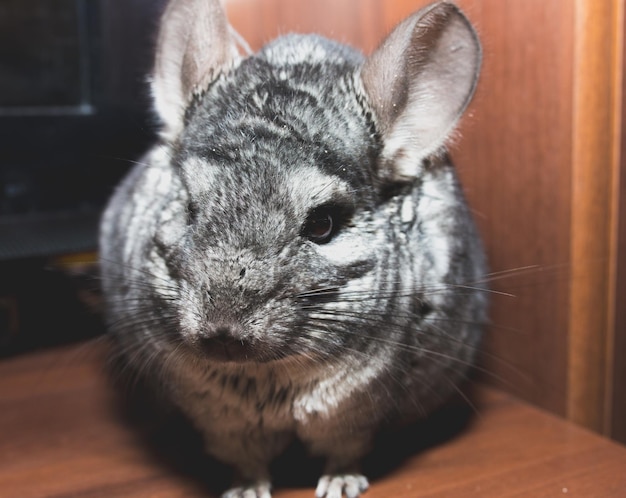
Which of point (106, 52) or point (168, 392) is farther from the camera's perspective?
point (106, 52)

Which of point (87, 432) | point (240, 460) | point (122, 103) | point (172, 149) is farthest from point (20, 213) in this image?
point (240, 460)

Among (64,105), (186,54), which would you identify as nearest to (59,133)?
(64,105)

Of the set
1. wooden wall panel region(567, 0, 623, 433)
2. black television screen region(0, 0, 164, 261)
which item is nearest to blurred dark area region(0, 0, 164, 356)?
black television screen region(0, 0, 164, 261)

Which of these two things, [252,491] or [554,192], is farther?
[554,192]

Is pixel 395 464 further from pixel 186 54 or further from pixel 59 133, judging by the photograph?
pixel 59 133

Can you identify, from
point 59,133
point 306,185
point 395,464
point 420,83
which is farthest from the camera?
point 59,133

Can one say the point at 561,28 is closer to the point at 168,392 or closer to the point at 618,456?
the point at 618,456

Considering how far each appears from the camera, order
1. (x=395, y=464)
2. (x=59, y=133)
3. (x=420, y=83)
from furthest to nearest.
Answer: (x=59, y=133) < (x=395, y=464) < (x=420, y=83)

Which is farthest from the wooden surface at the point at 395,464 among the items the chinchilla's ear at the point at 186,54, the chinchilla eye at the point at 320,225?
the chinchilla's ear at the point at 186,54
